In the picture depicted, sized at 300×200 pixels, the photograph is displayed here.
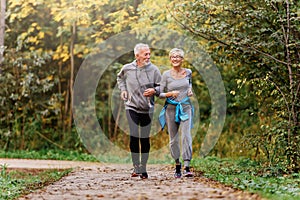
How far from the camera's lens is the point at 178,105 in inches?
311

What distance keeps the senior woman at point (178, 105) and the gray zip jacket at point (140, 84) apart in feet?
0.49

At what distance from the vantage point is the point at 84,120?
15.5m

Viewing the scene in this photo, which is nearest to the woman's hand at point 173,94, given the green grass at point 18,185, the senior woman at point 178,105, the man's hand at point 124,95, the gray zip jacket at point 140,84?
the senior woman at point 178,105

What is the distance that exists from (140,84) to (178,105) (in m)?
0.60

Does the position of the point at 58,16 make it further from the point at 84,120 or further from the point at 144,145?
the point at 144,145

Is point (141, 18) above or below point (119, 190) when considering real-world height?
above

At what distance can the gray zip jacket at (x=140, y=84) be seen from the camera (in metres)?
7.94

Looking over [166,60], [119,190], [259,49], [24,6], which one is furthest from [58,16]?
[119,190]

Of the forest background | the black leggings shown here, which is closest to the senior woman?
the black leggings

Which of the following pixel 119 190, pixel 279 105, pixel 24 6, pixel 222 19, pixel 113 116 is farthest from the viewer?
pixel 113 116

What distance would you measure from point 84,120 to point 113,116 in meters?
0.88

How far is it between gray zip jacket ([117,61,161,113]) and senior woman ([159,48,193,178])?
150mm

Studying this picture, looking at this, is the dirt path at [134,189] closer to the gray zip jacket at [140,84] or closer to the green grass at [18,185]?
the green grass at [18,185]

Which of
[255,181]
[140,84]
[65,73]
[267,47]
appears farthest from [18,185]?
[65,73]
